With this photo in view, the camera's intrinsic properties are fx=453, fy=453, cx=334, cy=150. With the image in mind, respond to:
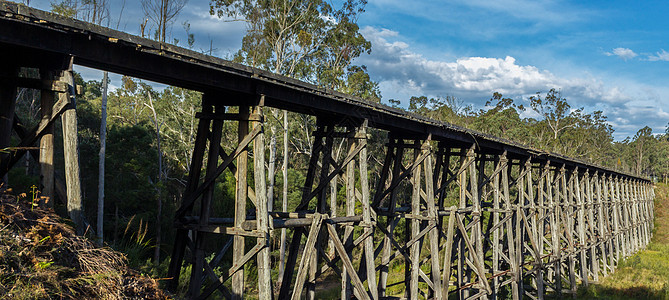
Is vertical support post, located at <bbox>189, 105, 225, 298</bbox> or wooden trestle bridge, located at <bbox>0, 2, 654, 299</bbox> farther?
vertical support post, located at <bbox>189, 105, 225, 298</bbox>

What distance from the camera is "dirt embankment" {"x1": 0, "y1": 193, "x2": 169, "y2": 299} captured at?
330 cm

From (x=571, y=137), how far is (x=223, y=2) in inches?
1835

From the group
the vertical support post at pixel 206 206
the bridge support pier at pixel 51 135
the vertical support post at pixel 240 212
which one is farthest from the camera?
the vertical support post at pixel 206 206

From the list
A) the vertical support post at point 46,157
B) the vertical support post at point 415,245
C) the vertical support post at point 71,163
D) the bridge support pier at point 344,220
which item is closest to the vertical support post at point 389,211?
the bridge support pier at point 344,220

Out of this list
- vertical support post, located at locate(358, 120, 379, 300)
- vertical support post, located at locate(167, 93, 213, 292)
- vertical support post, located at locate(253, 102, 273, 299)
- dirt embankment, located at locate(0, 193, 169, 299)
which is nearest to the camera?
dirt embankment, located at locate(0, 193, 169, 299)

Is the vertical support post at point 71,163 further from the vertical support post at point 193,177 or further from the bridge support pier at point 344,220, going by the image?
the vertical support post at point 193,177

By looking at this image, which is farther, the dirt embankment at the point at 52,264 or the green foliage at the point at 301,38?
the green foliage at the point at 301,38

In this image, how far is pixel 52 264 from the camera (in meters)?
3.55

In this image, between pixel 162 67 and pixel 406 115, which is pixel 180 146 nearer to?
pixel 406 115

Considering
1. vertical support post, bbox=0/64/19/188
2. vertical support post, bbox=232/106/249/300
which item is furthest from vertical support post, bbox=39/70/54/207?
vertical support post, bbox=232/106/249/300

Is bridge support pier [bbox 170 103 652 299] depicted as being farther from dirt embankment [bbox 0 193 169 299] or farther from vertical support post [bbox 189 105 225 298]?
dirt embankment [bbox 0 193 169 299]

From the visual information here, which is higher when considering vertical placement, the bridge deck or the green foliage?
the green foliage

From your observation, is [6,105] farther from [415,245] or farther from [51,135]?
[415,245]

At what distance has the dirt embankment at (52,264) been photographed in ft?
10.8
